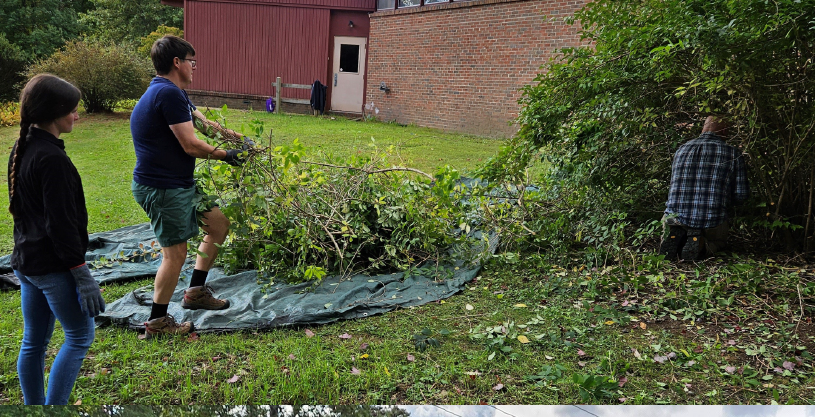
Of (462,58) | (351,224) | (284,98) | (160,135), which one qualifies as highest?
(462,58)

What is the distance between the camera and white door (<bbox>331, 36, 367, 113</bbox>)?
66.2 feet

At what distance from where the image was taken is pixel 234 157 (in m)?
4.14

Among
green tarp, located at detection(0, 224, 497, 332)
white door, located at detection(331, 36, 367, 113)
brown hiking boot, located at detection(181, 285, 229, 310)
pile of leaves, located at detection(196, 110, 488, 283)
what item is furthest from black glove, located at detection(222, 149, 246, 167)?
white door, located at detection(331, 36, 367, 113)

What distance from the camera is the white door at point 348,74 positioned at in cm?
2019

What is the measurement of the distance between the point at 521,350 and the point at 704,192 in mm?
2604

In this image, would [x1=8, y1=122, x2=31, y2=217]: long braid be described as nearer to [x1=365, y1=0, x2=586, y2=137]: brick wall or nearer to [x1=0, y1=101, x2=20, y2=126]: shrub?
[x1=365, y1=0, x2=586, y2=137]: brick wall

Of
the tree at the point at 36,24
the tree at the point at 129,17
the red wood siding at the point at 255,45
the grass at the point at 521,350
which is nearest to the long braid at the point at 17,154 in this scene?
the grass at the point at 521,350

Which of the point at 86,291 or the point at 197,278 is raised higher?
the point at 86,291

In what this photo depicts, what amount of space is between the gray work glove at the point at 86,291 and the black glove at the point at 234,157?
163cm

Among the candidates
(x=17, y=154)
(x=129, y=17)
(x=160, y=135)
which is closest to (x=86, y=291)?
(x=17, y=154)

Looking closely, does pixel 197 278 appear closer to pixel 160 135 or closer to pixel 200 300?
pixel 200 300

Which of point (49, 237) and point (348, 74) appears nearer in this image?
point (49, 237)

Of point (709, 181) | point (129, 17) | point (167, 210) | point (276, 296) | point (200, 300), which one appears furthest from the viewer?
point (129, 17)

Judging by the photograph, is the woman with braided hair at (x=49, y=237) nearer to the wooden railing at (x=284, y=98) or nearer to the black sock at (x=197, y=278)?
the black sock at (x=197, y=278)
